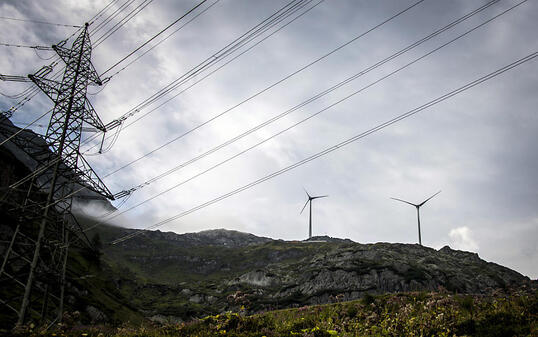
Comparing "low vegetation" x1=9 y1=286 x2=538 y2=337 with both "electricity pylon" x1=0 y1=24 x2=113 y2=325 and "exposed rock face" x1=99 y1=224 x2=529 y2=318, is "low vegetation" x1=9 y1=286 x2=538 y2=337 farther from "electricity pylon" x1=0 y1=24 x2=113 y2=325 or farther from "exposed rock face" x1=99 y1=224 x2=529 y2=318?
"exposed rock face" x1=99 y1=224 x2=529 y2=318

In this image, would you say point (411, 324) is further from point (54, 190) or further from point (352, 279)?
point (352, 279)

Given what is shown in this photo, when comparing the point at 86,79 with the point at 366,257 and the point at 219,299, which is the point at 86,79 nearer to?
the point at 219,299

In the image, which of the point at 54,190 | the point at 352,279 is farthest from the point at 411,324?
the point at 352,279

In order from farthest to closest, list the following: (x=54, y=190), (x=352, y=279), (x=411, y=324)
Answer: (x=352, y=279)
(x=54, y=190)
(x=411, y=324)

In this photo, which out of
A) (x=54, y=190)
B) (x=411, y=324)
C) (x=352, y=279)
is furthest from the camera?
(x=352, y=279)

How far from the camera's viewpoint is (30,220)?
2628 cm

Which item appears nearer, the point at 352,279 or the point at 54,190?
the point at 54,190

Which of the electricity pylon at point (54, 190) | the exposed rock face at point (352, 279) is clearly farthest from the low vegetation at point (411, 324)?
the exposed rock face at point (352, 279)

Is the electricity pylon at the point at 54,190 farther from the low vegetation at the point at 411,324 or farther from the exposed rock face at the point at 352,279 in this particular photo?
the exposed rock face at the point at 352,279

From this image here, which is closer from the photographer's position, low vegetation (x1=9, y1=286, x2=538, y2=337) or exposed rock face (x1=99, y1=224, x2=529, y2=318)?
low vegetation (x1=9, y1=286, x2=538, y2=337)

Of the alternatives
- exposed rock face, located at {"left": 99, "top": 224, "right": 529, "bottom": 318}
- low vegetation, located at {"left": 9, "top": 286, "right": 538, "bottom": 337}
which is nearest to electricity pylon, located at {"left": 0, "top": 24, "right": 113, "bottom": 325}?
low vegetation, located at {"left": 9, "top": 286, "right": 538, "bottom": 337}

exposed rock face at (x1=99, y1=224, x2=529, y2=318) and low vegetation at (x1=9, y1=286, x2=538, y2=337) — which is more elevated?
exposed rock face at (x1=99, y1=224, x2=529, y2=318)

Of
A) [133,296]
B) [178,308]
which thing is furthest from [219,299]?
[133,296]

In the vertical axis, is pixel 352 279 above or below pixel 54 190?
above
